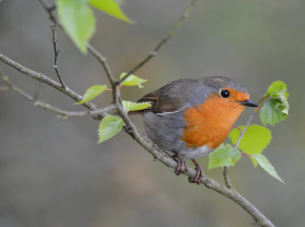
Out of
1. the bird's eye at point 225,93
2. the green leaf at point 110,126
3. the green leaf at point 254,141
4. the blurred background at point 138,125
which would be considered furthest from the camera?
the blurred background at point 138,125

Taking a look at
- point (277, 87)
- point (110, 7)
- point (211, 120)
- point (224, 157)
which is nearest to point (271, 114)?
point (277, 87)

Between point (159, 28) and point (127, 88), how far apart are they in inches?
55.1

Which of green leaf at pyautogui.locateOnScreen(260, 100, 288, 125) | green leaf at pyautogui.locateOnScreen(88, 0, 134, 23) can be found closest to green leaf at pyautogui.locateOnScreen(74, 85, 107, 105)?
green leaf at pyautogui.locateOnScreen(88, 0, 134, 23)

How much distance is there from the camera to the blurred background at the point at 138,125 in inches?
205

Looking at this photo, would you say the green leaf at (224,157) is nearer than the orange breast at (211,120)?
Yes

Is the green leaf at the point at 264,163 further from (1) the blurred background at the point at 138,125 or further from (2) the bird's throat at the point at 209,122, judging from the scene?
(1) the blurred background at the point at 138,125

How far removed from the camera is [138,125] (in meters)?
6.08

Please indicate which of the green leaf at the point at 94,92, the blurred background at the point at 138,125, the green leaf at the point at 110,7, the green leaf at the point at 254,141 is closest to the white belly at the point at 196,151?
the green leaf at the point at 254,141

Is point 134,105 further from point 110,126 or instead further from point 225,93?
point 225,93

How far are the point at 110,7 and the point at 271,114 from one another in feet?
6.16

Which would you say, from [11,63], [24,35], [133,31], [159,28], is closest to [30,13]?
[24,35]

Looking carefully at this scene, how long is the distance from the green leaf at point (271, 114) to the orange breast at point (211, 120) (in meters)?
0.60

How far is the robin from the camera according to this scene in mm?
3146

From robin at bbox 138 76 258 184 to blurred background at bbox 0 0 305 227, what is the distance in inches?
89.2
